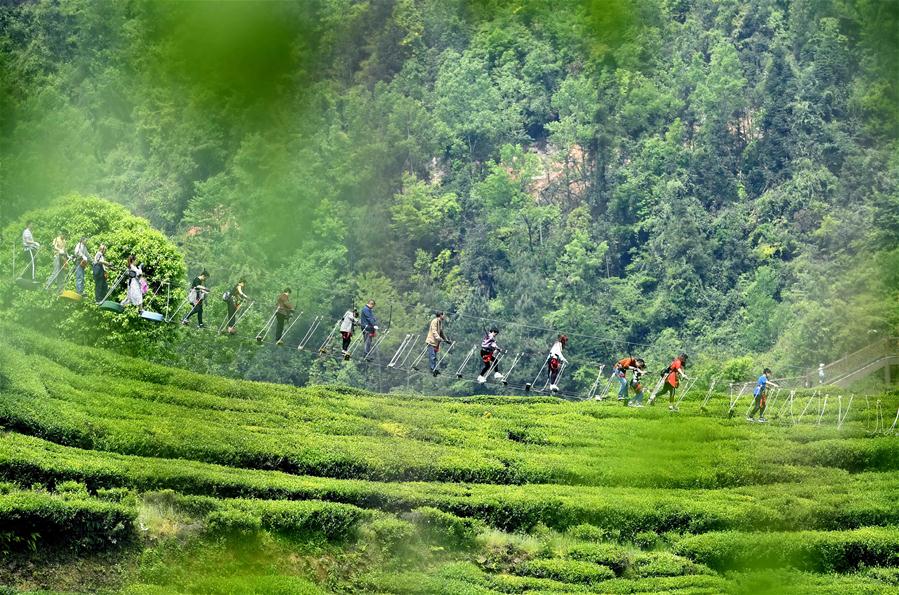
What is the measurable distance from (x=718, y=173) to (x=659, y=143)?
11.8 feet

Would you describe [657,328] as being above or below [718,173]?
below

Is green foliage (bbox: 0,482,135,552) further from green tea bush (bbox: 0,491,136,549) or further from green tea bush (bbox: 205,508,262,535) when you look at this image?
green tea bush (bbox: 205,508,262,535)

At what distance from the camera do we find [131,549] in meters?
34.3

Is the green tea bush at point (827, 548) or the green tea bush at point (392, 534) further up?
the green tea bush at point (392, 534)

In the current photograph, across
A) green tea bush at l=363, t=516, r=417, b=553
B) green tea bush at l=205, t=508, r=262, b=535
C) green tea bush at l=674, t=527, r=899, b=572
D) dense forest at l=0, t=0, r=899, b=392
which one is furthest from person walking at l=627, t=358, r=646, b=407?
dense forest at l=0, t=0, r=899, b=392

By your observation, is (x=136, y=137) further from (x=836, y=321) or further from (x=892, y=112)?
(x=892, y=112)

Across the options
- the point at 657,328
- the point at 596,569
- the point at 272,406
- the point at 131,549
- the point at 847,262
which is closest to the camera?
the point at 131,549

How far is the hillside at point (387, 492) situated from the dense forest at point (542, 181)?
A: 908cm

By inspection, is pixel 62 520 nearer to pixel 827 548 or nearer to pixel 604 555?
pixel 604 555

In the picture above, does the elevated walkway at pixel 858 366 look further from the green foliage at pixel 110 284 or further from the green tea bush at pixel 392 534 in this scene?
the green tea bush at pixel 392 534

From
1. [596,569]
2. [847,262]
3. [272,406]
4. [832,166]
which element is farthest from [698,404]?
[832,166]

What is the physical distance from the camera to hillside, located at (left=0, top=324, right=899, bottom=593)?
34.5m

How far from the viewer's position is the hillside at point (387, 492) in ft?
113

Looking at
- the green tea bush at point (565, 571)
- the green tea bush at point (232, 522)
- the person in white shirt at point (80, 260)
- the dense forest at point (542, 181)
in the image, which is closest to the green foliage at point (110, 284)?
the dense forest at point (542, 181)
